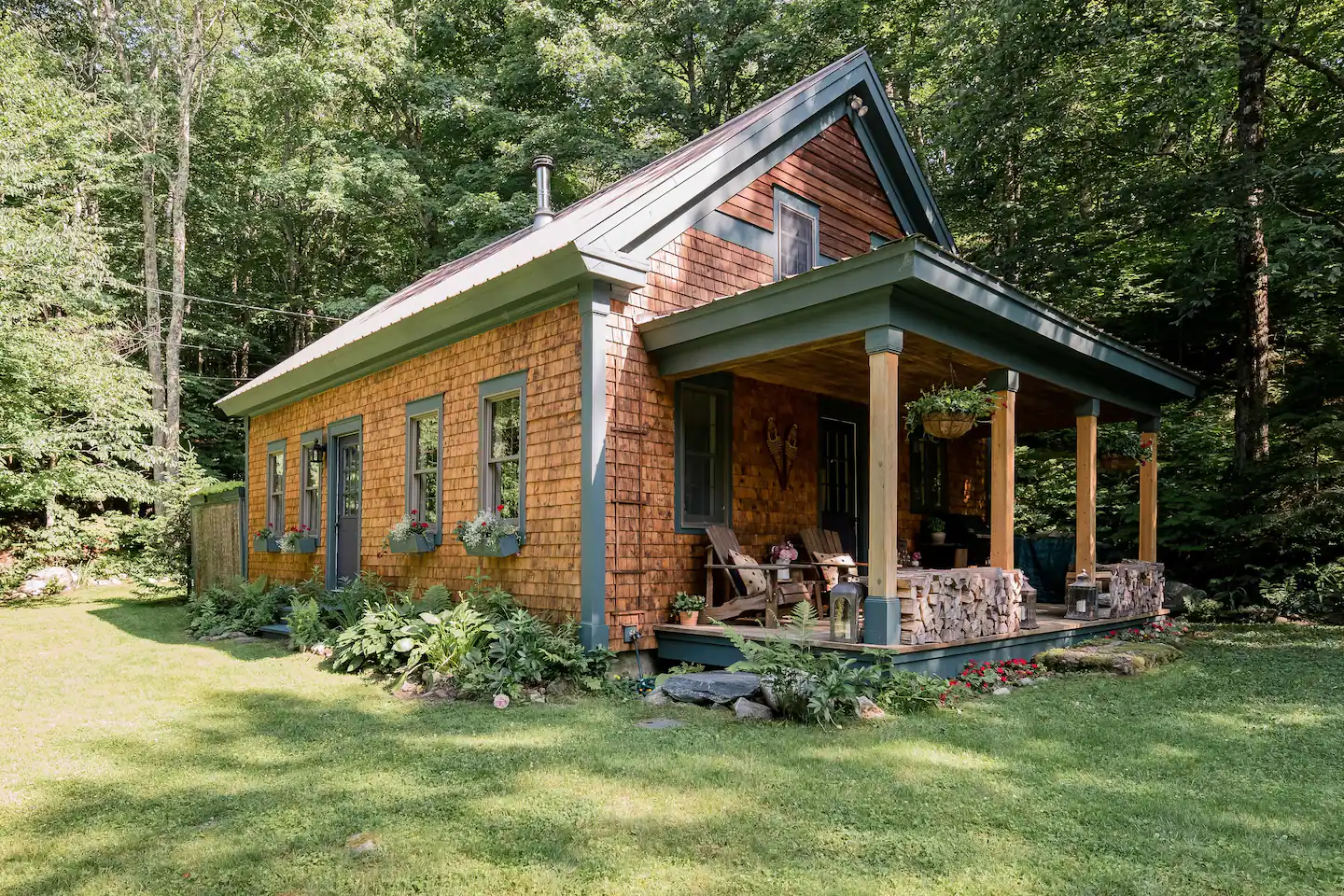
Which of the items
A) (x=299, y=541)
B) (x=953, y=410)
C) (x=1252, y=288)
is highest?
(x=1252, y=288)

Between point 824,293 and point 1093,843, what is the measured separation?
14.0 ft

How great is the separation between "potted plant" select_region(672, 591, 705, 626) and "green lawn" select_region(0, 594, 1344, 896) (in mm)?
1425

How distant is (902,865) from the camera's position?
10.7 feet

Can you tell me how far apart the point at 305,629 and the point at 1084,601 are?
318 inches

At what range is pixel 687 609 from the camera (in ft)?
25.5

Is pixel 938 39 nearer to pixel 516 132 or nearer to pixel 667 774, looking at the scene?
pixel 516 132

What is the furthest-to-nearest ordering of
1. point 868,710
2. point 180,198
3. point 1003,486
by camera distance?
point 180,198 < point 1003,486 < point 868,710

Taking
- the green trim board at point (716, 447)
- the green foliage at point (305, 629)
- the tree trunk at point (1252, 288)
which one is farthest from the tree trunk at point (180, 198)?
the tree trunk at point (1252, 288)

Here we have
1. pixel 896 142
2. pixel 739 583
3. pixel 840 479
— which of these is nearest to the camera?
pixel 739 583

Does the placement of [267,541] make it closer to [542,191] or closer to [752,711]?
[542,191]

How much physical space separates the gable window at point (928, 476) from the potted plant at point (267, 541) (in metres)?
9.05

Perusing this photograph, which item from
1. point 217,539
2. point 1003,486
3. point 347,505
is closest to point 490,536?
point 347,505

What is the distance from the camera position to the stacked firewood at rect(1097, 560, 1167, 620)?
9.34m

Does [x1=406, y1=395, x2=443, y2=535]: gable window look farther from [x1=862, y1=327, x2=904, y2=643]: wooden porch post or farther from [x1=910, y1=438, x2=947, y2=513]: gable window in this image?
[x1=910, y1=438, x2=947, y2=513]: gable window
